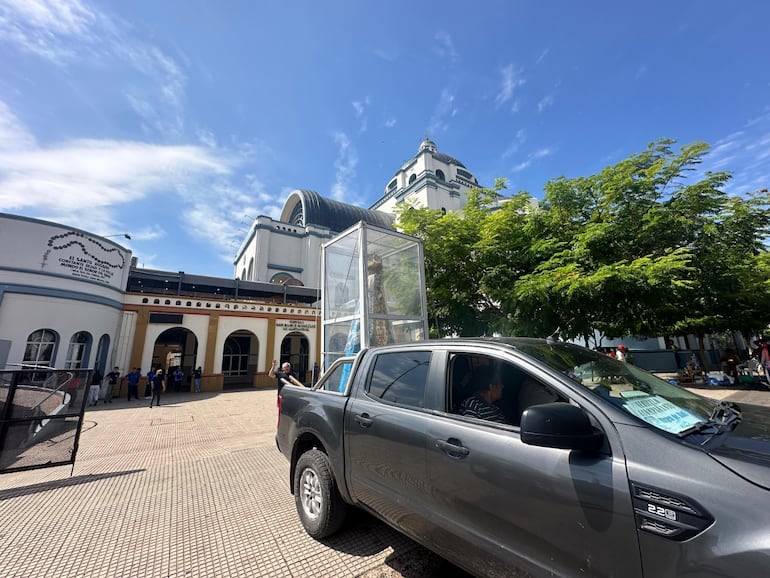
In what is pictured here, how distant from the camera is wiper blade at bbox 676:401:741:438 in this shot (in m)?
1.72

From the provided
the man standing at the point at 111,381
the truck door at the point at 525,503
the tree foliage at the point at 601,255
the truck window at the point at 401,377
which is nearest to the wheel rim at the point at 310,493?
the truck window at the point at 401,377

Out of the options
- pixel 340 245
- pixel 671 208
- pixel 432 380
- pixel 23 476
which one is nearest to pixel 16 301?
pixel 23 476

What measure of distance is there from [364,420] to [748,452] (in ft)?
7.47

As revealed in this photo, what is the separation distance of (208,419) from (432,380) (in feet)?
35.6

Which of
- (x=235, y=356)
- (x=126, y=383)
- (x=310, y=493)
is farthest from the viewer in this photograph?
(x=235, y=356)

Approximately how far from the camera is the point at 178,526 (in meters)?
3.55

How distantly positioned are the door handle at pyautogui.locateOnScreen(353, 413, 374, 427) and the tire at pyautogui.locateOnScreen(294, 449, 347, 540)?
0.69m

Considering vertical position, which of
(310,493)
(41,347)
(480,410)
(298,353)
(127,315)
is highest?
(127,315)

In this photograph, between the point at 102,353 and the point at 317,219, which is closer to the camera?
the point at 102,353

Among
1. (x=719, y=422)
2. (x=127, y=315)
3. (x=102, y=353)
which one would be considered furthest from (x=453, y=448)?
(x=127, y=315)

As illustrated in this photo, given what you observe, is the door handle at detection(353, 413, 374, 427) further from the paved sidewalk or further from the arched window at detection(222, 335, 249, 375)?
the arched window at detection(222, 335, 249, 375)

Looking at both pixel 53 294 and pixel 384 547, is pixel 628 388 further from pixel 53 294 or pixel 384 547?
pixel 53 294

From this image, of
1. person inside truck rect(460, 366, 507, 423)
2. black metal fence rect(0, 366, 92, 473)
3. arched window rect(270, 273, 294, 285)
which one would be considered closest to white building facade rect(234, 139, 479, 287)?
arched window rect(270, 273, 294, 285)

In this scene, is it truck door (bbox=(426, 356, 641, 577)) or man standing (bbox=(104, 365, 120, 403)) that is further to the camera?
man standing (bbox=(104, 365, 120, 403))
